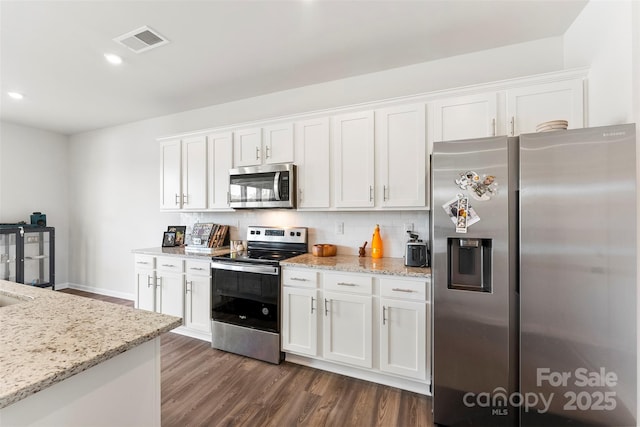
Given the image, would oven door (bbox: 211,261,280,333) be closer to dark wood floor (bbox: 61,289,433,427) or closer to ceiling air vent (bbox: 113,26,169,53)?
dark wood floor (bbox: 61,289,433,427)

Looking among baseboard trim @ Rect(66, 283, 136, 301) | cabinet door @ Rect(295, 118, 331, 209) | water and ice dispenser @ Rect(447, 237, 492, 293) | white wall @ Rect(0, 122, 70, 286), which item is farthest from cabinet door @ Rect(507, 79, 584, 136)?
white wall @ Rect(0, 122, 70, 286)

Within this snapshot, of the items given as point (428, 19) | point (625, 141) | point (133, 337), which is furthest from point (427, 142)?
point (133, 337)

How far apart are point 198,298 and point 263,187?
1.37m

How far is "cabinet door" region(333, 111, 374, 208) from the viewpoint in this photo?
2.55 metres

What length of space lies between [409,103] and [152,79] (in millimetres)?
2692

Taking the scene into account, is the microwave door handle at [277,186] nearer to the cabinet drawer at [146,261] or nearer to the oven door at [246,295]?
the oven door at [246,295]

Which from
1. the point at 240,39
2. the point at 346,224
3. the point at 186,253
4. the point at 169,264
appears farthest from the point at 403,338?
the point at 240,39

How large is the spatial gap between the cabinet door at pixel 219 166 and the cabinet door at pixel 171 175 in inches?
19.9

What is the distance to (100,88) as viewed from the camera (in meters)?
3.21

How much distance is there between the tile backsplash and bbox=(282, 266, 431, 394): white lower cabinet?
64cm

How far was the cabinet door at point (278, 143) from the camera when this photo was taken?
2895 mm

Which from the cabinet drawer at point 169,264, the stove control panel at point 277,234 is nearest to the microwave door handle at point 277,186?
the stove control panel at point 277,234

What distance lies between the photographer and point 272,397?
2123 mm

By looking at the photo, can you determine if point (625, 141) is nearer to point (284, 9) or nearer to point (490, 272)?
point (490, 272)
